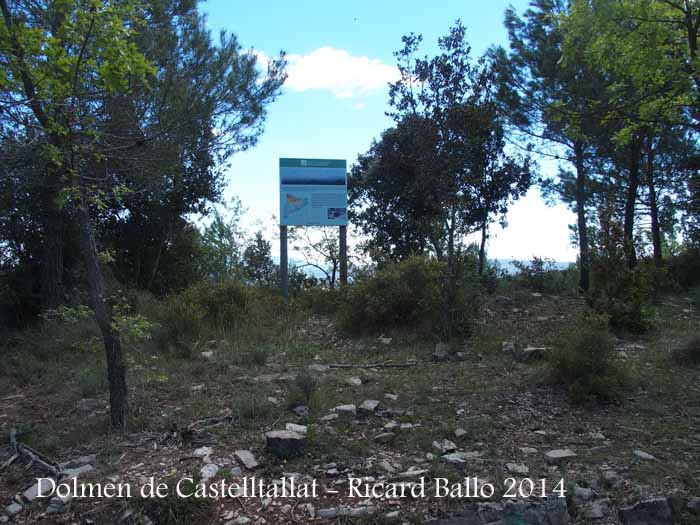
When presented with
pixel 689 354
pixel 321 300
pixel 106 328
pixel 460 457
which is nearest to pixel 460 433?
pixel 460 457

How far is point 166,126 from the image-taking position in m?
6.70

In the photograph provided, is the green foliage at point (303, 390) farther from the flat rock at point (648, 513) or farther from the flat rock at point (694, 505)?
the flat rock at point (694, 505)

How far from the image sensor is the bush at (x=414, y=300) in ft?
22.9

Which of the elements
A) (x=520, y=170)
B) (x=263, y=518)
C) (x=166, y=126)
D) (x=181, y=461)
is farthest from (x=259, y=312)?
(x=520, y=170)

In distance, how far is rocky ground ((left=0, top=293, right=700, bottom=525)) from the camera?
9.98ft

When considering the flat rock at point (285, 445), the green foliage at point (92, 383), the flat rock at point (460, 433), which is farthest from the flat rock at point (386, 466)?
the green foliage at point (92, 383)

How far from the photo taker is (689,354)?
18.4ft

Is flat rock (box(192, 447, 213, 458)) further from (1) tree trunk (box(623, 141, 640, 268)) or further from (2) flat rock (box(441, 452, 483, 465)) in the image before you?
(1) tree trunk (box(623, 141, 640, 268))

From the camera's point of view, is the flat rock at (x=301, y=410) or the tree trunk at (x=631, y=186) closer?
the flat rock at (x=301, y=410)

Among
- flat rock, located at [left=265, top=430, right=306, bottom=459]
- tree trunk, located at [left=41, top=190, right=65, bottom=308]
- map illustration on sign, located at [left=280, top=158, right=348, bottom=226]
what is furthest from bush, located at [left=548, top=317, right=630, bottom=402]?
tree trunk, located at [left=41, top=190, right=65, bottom=308]

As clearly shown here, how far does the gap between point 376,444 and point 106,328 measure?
2.20 metres

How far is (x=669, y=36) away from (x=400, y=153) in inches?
331

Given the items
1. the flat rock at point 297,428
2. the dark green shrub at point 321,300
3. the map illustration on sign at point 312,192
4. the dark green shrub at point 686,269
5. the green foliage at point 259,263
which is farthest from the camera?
the green foliage at point 259,263

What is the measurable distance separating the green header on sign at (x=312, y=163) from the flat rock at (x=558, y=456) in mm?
7810
